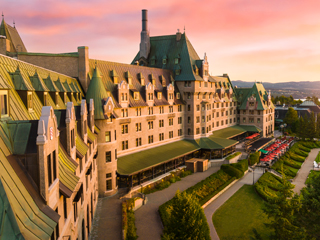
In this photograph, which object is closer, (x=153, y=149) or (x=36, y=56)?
(x=36, y=56)

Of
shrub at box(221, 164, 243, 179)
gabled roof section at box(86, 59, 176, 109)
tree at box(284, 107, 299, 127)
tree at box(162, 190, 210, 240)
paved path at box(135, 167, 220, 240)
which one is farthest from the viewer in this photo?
tree at box(284, 107, 299, 127)

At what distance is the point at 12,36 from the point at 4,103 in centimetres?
4826

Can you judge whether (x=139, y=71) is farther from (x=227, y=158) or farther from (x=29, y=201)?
(x=29, y=201)

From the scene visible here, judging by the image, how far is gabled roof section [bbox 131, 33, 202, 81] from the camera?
6750cm

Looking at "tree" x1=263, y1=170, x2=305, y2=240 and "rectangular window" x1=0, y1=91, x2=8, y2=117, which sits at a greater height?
"rectangular window" x1=0, y1=91, x2=8, y2=117

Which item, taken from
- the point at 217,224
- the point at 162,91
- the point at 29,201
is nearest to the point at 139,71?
the point at 162,91

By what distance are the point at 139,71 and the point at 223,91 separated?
4190cm

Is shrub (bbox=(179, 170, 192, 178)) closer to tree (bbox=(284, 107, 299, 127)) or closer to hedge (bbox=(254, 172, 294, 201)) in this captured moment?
hedge (bbox=(254, 172, 294, 201))

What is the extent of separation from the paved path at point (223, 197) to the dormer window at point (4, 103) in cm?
2817

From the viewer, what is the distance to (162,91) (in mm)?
62625

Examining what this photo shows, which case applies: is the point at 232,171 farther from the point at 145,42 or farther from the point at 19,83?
the point at 19,83

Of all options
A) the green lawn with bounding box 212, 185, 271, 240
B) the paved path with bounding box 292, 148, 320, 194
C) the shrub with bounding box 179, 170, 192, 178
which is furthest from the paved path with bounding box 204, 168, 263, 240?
the shrub with bounding box 179, 170, 192, 178

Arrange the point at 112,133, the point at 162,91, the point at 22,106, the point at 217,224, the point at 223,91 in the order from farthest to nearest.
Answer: the point at 223,91 < the point at 162,91 < the point at 112,133 < the point at 217,224 < the point at 22,106

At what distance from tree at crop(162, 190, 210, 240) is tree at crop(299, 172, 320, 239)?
35.0 feet
